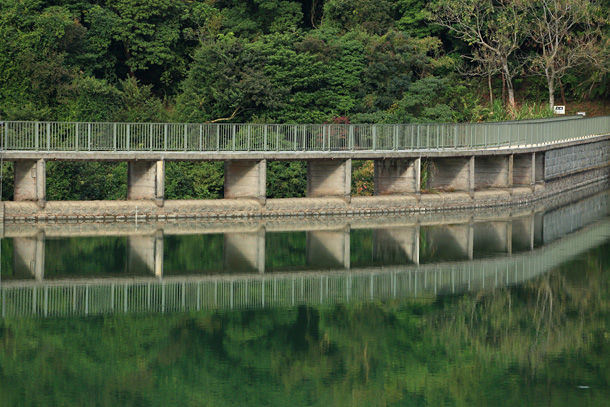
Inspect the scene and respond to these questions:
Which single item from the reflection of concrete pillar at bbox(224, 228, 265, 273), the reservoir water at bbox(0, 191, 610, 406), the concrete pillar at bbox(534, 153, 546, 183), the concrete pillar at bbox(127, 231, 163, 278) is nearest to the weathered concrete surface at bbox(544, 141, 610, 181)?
the concrete pillar at bbox(534, 153, 546, 183)

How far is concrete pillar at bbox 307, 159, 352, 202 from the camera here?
153 feet

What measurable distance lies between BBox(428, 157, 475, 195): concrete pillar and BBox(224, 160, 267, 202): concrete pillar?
33.0 ft

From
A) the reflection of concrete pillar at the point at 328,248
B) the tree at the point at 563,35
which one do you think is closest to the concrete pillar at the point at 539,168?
the reflection of concrete pillar at the point at 328,248

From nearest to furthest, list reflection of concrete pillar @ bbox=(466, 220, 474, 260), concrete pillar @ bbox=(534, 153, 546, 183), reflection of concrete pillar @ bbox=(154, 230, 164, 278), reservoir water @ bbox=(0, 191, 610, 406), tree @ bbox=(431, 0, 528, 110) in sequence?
1. reservoir water @ bbox=(0, 191, 610, 406)
2. reflection of concrete pillar @ bbox=(154, 230, 164, 278)
3. reflection of concrete pillar @ bbox=(466, 220, 474, 260)
4. concrete pillar @ bbox=(534, 153, 546, 183)
5. tree @ bbox=(431, 0, 528, 110)

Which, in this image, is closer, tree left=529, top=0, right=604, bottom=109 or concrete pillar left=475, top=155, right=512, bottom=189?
concrete pillar left=475, top=155, right=512, bottom=189

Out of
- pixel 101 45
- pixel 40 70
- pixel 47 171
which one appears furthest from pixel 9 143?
pixel 101 45

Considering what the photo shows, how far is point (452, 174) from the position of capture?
5122cm

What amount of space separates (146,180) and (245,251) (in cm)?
828

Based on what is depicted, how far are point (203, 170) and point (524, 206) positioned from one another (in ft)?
48.3

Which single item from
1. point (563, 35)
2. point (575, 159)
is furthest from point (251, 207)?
point (563, 35)

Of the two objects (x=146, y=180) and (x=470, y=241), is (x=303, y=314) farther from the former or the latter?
(x=146, y=180)

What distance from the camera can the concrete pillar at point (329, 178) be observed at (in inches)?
1831

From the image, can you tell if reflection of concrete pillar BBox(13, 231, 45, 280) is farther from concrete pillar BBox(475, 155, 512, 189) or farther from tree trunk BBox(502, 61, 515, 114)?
tree trunk BBox(502, 61, 515, 114)

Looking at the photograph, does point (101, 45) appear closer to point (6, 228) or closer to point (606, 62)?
point (6, 228)
